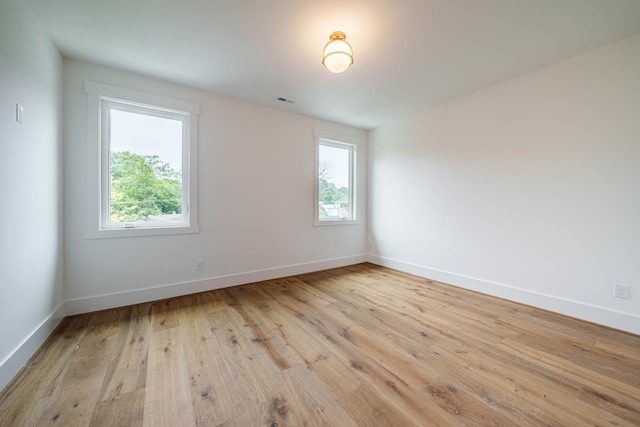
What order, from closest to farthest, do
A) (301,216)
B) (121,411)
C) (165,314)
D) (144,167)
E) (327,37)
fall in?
(121,411)
(327,37)
(165,314)
(144,167)
(301,216)

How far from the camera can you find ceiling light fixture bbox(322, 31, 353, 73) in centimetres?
195

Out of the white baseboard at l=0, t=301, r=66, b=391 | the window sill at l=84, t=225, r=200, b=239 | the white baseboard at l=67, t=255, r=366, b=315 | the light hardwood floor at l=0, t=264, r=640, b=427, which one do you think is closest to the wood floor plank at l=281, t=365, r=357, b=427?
the light hardwood floor at l=0, t=264, r=640, b=427

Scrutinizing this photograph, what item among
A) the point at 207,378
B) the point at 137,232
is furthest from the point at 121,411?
the point at 137,232

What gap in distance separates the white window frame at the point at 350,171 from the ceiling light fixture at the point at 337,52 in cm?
193

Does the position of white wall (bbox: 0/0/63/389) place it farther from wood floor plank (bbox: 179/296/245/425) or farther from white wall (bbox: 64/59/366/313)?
wood floor plank (bbox: 179/296/245/425)

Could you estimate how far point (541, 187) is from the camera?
8.50ft

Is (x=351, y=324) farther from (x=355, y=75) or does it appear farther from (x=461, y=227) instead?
(x=355, y=75)

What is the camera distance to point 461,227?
3273 millimetres

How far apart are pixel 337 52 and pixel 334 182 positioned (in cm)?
254

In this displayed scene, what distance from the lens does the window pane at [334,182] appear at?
13.8 feet

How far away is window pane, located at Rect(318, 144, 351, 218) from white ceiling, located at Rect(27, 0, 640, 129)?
146 cm

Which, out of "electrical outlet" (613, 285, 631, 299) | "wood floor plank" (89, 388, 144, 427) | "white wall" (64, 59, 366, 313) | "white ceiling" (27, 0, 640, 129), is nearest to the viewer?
"wood floor plank" (89, 388, 144, 427)

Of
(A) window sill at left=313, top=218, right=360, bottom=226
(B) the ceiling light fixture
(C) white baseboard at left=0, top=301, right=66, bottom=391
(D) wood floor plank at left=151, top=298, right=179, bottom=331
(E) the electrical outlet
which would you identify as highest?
(B) the ceiling light fixture

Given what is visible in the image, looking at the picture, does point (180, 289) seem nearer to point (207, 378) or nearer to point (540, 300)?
point (207, 378)
